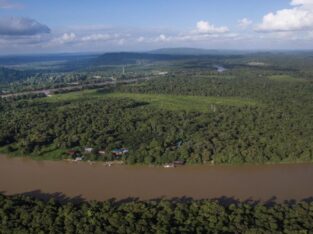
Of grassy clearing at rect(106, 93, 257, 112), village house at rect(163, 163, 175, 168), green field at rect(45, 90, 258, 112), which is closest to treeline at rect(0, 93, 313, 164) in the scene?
village house at rect(163, 163, 175, 168)

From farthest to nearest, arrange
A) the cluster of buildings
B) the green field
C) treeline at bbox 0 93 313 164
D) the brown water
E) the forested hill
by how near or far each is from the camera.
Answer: the forested hill, the green field, the cluster of buildings, treeline at bbox 0 93 313 164, the brown water

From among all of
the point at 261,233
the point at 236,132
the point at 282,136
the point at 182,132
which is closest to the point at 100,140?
the point at 182,132

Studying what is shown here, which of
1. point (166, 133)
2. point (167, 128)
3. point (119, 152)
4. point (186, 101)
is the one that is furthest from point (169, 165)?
point (186, 101)

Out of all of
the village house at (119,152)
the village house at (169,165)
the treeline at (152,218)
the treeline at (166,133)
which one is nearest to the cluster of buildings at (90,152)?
the village house at (119,152)

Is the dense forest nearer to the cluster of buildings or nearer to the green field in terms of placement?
the green field

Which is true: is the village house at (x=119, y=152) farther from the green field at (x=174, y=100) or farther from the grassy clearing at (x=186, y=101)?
the grassy clearing at (x=186, y=101)
